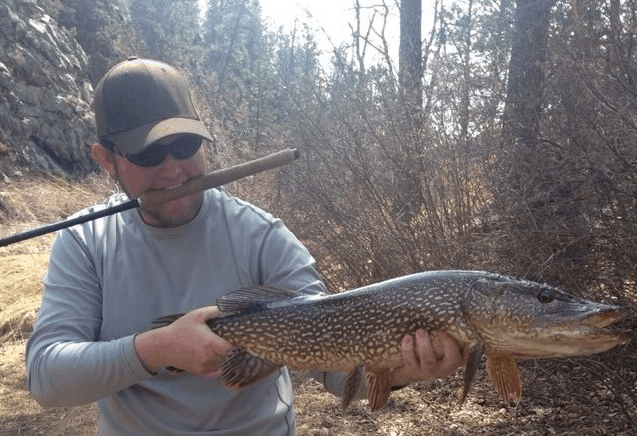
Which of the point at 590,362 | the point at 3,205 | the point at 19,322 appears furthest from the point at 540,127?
the point at 3,205

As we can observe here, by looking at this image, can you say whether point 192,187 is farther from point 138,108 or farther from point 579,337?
point 579,337

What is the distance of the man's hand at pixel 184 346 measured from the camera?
216cm

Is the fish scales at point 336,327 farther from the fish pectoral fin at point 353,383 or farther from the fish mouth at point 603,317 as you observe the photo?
the fish mouth at point 603,317

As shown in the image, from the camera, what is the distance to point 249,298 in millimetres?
2346

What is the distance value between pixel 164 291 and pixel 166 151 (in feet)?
1.74

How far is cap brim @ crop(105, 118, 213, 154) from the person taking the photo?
254 cm

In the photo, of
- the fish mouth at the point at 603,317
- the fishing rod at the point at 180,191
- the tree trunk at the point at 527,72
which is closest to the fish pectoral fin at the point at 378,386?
the fish mouth at the point at 603,317

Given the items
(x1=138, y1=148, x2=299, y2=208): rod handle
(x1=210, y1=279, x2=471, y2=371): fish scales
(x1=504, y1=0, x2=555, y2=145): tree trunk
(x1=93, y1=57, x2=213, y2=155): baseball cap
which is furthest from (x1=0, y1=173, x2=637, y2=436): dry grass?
(x1=93, y1=57, x2=213, y2=155): baseball cap

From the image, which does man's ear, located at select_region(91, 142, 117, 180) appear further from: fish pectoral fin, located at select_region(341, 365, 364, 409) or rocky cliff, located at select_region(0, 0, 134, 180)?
rocky cliff, located at select_region(0, 0, 134, 180)

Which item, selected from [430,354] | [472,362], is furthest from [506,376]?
[430,354]

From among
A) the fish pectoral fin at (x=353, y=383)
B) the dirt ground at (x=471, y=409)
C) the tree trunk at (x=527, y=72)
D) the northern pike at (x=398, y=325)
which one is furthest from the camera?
the tree trunk at (x=527, y=72)

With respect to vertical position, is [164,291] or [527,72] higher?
[527,72]

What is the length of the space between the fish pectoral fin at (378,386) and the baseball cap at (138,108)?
1070 mm

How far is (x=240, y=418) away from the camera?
246 centimetres
